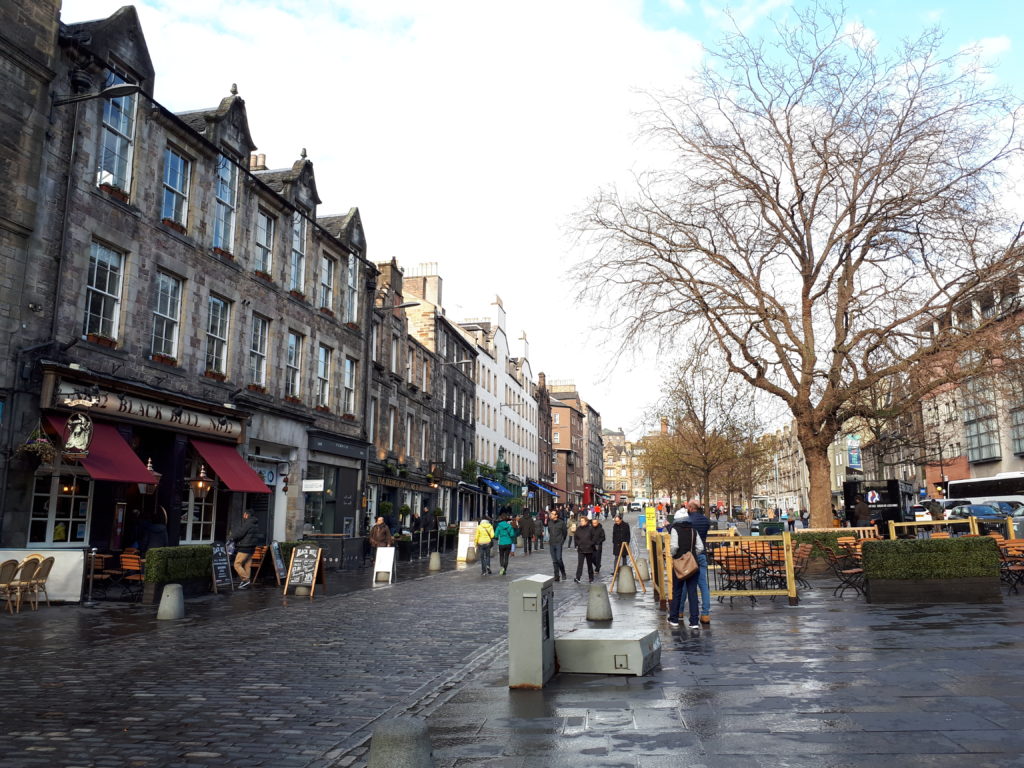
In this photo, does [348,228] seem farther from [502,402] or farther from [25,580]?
[502,402]

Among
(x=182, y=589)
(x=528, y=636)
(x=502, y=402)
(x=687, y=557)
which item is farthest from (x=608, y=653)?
(x=502, y=402)

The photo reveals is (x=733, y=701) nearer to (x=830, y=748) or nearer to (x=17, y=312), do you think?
(x=830, y=748)

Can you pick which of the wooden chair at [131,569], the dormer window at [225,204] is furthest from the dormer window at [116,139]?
the wooden chair at [131,569]

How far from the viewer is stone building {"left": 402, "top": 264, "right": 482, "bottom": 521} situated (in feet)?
138

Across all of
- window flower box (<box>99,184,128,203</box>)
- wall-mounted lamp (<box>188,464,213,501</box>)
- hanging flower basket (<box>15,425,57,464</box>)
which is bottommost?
wall-mounted lamp (<box>188,464,213,501</box>)

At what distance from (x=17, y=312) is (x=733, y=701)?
46.0 ft

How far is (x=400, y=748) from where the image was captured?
3.56 meters

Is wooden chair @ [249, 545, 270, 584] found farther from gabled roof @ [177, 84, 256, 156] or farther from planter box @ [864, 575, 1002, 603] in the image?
planter box @ [864, 575, 1002, 603]

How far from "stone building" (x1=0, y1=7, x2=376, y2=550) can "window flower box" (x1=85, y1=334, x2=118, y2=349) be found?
0.09ft

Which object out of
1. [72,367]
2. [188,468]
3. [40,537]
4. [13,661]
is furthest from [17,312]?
[13,661]

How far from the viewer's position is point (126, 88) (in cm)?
1348

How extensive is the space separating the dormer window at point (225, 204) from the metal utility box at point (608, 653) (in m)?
16.5

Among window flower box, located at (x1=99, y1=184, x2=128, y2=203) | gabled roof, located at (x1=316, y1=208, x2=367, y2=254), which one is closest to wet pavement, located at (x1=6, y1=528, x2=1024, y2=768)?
window flower box, located at (x1=99, y1=184, x2=128, y2=203)

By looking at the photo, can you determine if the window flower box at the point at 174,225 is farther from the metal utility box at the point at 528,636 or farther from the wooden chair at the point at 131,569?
the metal utility box at the point at 528,636
